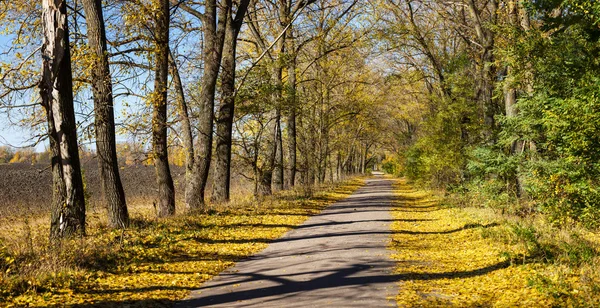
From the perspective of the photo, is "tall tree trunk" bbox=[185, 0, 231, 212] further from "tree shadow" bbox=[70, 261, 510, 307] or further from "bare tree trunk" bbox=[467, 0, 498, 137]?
"bare tree trunk" bbox=[467, 0, 498, 137]

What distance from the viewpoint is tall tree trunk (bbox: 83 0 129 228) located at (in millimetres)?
11422

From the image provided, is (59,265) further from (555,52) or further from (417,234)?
(555,52)

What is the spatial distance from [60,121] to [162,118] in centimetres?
468

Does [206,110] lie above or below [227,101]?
below

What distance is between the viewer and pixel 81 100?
12.2m

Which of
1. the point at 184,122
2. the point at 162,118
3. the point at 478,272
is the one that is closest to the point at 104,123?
the point at 162,118

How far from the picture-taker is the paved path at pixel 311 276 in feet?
22.0

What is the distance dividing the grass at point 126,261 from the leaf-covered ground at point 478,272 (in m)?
3.14

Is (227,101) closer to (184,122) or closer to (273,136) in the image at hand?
(184,122)

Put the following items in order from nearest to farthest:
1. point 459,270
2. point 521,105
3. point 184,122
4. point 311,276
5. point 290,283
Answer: point 290,283
point 311,276
point 459,270
point 521,105
point 184,122

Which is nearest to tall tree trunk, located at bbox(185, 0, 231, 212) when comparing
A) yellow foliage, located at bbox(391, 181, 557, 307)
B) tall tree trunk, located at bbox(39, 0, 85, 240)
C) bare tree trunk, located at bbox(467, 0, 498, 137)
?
yellow foliage, located at bbox(391, 181, 557, 307)

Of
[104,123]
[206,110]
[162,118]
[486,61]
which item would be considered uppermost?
[486,61]

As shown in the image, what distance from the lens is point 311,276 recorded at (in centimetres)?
798

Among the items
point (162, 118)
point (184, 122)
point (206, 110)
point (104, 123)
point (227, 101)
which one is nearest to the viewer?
point (104, 123)
